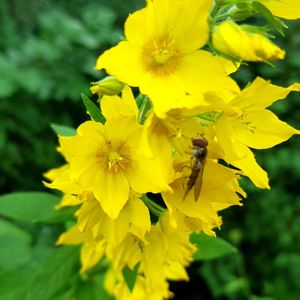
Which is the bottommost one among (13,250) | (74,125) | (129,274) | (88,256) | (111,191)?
(74,125)

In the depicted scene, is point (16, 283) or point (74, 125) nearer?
point (16, 283)

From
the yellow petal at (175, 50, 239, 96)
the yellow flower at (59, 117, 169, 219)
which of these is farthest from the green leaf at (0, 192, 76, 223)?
the yellow petal at (175, 50, 239, 96)

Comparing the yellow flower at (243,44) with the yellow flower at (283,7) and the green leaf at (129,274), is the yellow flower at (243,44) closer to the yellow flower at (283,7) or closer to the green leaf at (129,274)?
the yellow flower at (283,7)

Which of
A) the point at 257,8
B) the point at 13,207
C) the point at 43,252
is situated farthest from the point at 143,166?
the point at 43,252

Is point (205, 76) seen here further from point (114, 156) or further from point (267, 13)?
point (114, 156)

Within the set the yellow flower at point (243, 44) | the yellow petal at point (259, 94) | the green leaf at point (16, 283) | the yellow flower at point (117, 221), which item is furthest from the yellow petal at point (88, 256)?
the yellow flower at point (243, 44)

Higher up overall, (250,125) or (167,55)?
(167,55)

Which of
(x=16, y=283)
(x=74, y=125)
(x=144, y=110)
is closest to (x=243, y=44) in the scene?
(x=144, y=110)

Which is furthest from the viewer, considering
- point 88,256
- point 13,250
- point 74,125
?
point 74,125
